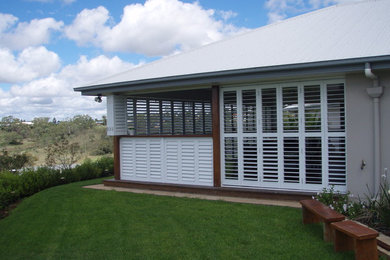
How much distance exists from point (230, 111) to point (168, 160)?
2037 millimetres

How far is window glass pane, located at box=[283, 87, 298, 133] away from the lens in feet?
23.3

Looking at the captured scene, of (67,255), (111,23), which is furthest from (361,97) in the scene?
(111,23)

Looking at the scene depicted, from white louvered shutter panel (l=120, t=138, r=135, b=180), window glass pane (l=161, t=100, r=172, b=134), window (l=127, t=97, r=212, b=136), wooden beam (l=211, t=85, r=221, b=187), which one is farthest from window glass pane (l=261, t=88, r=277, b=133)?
window glass pane (l=161, t=100, r=172, b=134)

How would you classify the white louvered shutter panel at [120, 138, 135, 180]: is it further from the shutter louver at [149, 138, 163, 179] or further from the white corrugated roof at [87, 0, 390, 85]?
the white corrugated roof at [87, 0, 390, 85]

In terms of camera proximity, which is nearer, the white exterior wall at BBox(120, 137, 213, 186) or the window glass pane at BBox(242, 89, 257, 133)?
the window glass pane at BBox(242, 89, 257, 133)

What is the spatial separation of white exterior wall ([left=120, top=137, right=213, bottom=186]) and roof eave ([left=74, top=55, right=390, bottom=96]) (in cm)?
137

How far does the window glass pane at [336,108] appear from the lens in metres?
6.72

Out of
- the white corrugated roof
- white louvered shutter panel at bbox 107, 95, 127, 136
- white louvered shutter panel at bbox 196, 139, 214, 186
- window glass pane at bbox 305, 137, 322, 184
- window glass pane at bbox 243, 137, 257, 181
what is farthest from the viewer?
white louvered shutter panel at bbox 107, 95, 127, 136

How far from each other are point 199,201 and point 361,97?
374cm

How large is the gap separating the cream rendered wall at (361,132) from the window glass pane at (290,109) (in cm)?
101

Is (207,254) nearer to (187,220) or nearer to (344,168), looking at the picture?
(187,220)

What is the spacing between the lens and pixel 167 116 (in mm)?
11602

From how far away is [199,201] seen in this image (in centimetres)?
720

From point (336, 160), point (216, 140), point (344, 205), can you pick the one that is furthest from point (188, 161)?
point (344, 205)
